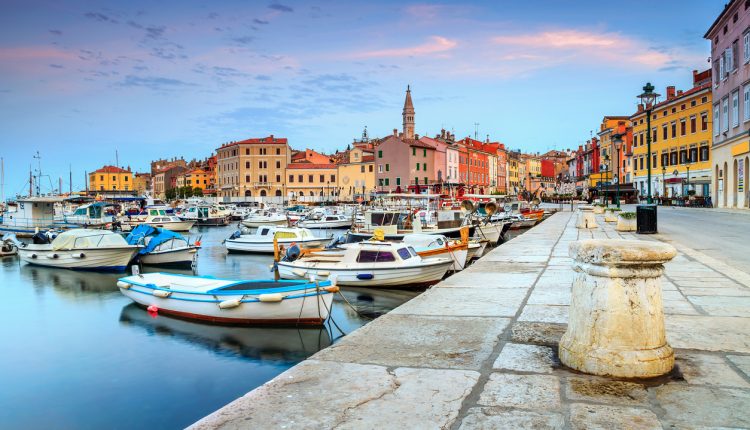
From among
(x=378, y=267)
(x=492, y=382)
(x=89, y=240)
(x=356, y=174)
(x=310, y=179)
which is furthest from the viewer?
(x=310, y=179)

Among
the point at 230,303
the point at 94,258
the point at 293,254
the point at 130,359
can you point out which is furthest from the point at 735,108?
the point at 94,258

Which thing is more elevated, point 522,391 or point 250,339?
point 522,391

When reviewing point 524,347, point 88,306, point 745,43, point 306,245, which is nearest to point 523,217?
point 745,43

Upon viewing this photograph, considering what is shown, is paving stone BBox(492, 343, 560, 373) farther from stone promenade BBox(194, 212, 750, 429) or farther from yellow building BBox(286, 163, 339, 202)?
yellow building BBox(286, 163, 339, 202)

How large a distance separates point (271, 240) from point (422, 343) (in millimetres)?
28207

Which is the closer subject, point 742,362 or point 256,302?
point 742,362

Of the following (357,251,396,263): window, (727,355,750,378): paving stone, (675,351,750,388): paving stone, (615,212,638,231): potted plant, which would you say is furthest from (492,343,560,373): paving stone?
(615,212,638,231): potted plant

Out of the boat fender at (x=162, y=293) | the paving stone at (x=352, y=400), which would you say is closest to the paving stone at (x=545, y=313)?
the paving stone at (x=352, y=400)

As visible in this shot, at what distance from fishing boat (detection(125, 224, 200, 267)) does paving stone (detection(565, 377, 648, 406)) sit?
26.1m

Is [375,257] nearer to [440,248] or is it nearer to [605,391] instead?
[440,248]

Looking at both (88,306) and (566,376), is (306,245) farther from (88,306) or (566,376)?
(566,376)

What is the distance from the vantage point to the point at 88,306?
65.4ft

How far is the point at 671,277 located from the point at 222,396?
8.66 meters

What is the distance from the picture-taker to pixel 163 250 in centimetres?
2853
